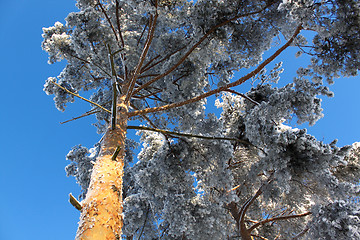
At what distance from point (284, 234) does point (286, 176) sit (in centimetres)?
682

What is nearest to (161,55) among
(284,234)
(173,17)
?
(173,17)

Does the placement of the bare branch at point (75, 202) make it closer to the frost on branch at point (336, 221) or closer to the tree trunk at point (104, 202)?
the tree trunk at point (104, 202)

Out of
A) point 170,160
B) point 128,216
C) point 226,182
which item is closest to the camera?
point 226,182

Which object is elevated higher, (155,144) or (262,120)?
(155,144)

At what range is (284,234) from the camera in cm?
995

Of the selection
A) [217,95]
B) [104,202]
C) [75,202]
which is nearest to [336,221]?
[217,95]

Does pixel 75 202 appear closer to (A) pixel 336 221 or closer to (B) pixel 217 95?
(B) pixel 217 95

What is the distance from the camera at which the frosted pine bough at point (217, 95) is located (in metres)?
4.99

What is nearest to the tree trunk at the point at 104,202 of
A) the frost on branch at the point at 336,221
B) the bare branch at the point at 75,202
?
the bare branch at the point at 75,202

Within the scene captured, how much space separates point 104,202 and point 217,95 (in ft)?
15.9

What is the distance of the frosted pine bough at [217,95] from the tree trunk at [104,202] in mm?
680

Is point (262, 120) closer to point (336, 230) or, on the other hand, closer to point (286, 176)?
point (286, 176)

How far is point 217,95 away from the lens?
6.81m

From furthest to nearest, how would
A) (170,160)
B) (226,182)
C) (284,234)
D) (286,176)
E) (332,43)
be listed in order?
1. (284,234)
2. (170,160)
3. (226,182)
4. (332,43)
5. (286,176)
